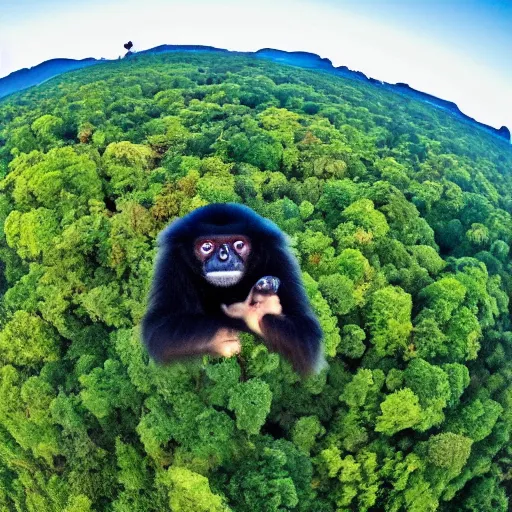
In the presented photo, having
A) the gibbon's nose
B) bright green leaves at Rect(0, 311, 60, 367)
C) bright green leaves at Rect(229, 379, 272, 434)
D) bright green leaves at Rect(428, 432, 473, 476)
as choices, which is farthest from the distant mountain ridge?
the gibbon's nose

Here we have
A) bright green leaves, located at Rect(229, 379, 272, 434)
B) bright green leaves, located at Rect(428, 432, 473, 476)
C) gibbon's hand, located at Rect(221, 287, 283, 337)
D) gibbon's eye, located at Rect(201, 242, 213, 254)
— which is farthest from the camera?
bright green leaves, located at Rect(428, 432, 473, 476)

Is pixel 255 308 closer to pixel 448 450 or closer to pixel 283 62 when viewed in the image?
→ pixel 448 450

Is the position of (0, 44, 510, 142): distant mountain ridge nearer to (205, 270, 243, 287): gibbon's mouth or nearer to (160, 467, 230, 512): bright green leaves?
(205, 270, 243, 287): gibbon's mouth

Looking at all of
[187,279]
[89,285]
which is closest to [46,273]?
[89,285]

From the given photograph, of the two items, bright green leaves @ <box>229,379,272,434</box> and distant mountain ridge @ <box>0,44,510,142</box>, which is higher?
distant mountain ridge @ <box>0,44,510,142</box>

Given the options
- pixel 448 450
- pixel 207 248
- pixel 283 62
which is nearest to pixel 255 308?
pixel 207 248

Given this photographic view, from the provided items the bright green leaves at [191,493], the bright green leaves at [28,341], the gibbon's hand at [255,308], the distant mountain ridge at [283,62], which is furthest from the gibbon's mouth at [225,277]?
the distant mountain ridge at [283,62]

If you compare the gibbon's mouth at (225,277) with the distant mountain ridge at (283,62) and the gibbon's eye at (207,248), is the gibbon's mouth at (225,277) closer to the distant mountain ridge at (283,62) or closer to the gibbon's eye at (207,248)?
the gibbon's eye at (207,248)
